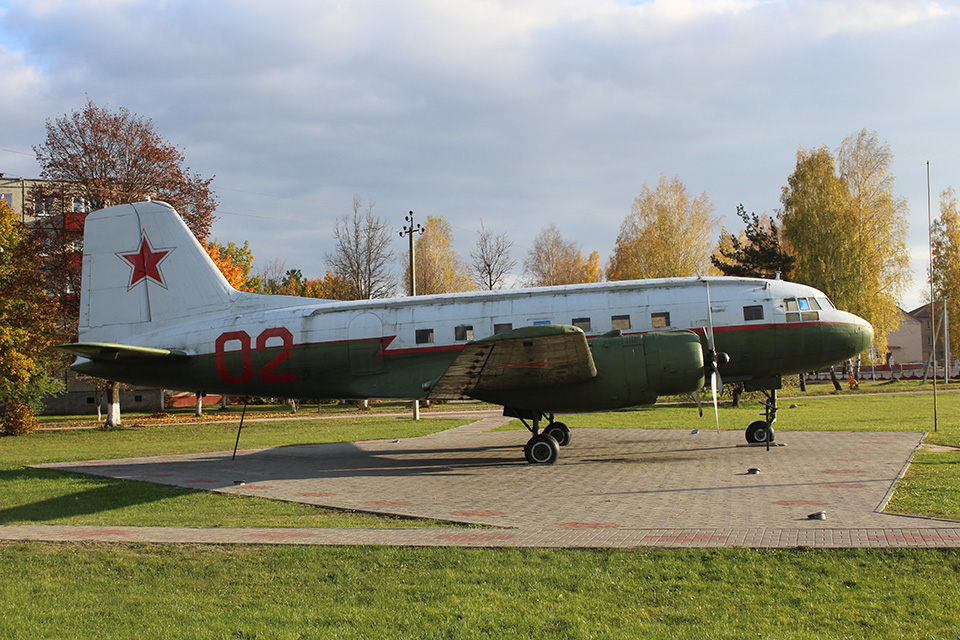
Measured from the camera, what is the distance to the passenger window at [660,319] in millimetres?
17594

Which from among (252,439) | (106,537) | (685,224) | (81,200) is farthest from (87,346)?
(685,224)

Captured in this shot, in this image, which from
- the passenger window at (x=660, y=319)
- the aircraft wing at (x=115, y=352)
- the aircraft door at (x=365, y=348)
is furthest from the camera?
the aircraft door at (x=365, y=348)

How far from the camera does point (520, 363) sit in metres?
15.6

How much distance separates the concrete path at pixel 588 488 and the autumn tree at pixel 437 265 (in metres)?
39.8

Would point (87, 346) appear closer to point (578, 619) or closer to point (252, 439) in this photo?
point (252, 439)

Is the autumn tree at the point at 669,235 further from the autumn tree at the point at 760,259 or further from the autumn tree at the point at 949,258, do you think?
the autumn tree at the point at 949,258

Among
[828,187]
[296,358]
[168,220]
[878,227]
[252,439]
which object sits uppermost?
[828,187]

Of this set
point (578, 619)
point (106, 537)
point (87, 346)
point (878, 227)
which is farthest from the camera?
point (878, 227)

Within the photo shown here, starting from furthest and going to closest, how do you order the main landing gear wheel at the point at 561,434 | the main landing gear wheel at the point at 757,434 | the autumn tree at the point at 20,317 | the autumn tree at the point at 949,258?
the autumn tree at the point at 949,258, the autumn tree at the point at 20,317, the main landing gear wheel at the point at 561,434, the main landing gear wheel at the point at 757,434

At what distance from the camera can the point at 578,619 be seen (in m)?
6.32

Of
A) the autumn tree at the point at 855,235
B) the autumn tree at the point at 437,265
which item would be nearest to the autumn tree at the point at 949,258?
the autumn tree at the point at 855,235

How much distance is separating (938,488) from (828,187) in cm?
4725

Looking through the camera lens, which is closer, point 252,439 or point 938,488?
point 938,488

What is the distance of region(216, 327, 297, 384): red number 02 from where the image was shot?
18.5 metres
